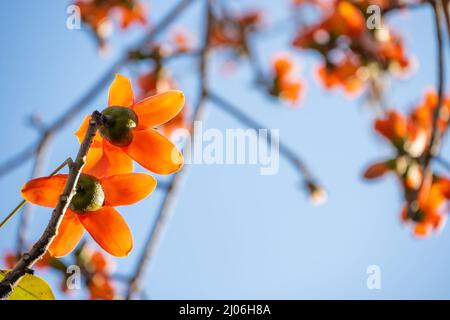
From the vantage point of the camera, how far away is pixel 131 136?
71 cm

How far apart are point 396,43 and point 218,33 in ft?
3.54

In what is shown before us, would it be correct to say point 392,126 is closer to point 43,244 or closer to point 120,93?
point 120,93

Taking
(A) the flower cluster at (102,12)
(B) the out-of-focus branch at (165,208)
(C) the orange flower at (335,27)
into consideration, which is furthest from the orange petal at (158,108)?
(A) the flower cluster at (102,12)

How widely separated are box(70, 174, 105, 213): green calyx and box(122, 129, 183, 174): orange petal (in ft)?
0.19

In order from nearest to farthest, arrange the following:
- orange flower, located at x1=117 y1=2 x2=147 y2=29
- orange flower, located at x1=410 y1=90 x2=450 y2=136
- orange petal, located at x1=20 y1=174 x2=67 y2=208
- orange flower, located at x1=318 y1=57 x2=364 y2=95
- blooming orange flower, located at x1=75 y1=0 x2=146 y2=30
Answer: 1. orange petal, located at x1=20 y1=174 x2=67 y2=208
2. orange flower, located at x1=410 y1=90 x2=450 y2=136
3. orange flower, located at x1=318 y1=57 x2=364 y2=95
4. blooming orange flower, located at x1=75 y1=0 x2=146 y2=30
5. orange flower, located at x1=117 y1=2 x2=147 y2=29

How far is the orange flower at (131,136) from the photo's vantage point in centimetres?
71

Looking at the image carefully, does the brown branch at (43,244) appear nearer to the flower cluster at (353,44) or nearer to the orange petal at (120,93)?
the orange petal at (120,93)

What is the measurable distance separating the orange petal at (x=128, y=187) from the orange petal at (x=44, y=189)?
2.2 inches

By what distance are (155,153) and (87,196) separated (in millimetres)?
93

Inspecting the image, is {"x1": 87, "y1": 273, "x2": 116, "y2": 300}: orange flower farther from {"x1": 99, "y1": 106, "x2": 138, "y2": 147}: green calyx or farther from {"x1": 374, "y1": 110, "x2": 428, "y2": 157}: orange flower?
{"x1": 99, "y1": 106, "x2": 138, "y2": 147}: green calyx

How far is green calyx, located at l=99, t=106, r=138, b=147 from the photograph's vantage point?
698mm

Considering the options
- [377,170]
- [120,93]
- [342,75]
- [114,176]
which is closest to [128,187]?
[114,176]

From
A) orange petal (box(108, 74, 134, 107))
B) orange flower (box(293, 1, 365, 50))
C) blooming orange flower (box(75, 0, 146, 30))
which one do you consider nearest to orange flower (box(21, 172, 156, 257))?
orange petal (box(108, 74, 134, 107))

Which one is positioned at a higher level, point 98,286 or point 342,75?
point 342,75
